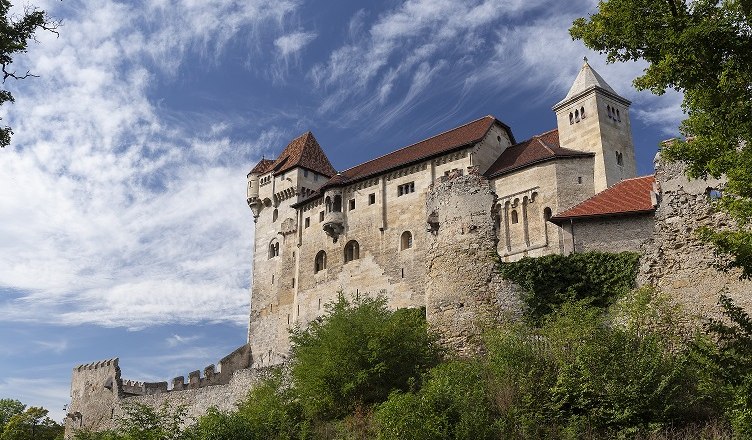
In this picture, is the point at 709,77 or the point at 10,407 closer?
the point at 709,77

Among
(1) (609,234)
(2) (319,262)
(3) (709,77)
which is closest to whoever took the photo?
(3) (709,77)

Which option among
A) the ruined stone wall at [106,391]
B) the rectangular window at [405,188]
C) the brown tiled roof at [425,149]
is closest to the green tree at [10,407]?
the ruined stone wall at [106,391]

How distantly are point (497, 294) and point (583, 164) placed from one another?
1988 cm

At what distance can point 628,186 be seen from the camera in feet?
83.3

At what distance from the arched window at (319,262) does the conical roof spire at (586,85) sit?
60.1ft

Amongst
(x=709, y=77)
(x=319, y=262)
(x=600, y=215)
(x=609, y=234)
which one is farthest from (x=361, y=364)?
(x=319, y=262)

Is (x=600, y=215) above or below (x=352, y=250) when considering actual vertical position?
below

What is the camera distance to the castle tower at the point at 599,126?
39156mm

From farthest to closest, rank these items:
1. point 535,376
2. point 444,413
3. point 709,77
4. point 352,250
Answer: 1. point 352,250
2. point 535,376
3. point 444,413
4. point 709,77

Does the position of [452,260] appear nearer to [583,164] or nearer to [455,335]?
[455,335]

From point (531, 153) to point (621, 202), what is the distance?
17.5 m

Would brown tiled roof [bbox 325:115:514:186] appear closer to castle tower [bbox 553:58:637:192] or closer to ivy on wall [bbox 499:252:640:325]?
castle tower [bbox 553:58:637:192]

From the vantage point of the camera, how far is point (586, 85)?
42750mm

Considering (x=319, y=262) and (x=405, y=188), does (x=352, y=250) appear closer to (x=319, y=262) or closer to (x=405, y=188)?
(x=319, y=262)
